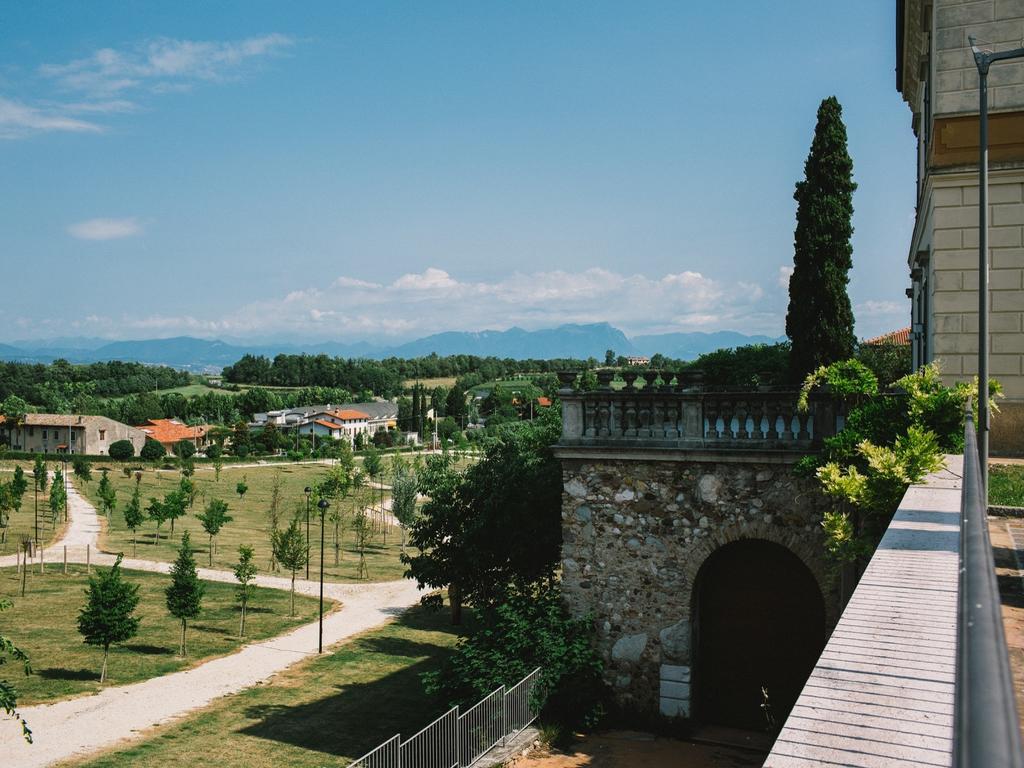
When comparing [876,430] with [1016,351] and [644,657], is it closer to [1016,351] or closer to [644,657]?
Answer: [1016,351]

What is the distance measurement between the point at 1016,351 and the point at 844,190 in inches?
608

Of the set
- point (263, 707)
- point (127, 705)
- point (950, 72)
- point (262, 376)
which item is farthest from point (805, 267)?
point (262, 376)

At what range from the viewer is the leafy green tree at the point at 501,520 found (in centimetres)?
1792

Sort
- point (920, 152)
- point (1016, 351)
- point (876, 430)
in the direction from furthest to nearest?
point (920, 152) → point (1016, 351) → point (876, 430)

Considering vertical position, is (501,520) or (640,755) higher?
(501,520)

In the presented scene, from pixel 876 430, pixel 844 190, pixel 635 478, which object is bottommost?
pixel 635 478

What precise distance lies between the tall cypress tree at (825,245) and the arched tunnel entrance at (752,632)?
14637mm

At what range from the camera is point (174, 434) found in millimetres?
102688

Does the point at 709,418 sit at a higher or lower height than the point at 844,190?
lower

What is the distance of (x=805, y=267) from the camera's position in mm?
26641

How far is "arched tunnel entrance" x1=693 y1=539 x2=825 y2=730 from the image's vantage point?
13047 mm

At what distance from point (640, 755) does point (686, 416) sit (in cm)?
485

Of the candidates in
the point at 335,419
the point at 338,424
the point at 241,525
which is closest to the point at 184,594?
the point at 241,525

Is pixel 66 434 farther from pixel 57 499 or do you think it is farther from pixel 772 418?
pixel 772 418
